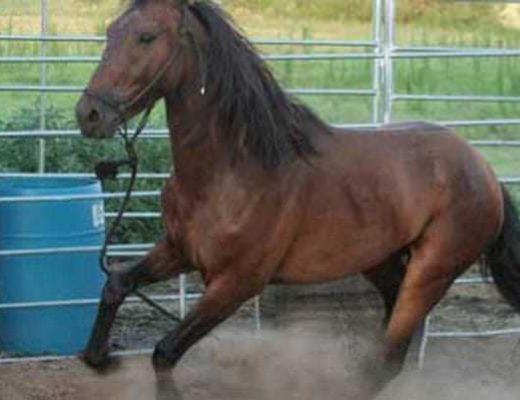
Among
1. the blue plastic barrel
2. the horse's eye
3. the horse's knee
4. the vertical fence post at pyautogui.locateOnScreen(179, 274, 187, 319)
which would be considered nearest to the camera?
the horse's eye

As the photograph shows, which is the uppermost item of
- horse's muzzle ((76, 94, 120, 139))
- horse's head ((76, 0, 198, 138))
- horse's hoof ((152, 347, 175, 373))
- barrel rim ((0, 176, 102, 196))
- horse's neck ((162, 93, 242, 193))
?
horse's head ((76, 0, 198, 138))

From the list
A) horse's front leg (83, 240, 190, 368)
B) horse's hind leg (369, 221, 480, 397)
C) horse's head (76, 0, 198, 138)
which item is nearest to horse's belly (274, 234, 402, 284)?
horse's hind leg (369, 221, 480, 397)

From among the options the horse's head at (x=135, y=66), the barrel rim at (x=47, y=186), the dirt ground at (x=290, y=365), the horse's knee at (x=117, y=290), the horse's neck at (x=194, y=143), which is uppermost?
the horse's head at (x=135, y=66)

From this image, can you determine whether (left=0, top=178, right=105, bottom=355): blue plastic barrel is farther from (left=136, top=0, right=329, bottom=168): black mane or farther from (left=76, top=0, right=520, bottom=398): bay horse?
(left=136, top=0, right=329, bottom=168): black mane

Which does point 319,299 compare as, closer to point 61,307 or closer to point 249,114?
point 61,307

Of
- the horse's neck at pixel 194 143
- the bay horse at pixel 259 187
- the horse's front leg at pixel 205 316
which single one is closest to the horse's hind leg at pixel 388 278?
the bay horse at pixel 259 187

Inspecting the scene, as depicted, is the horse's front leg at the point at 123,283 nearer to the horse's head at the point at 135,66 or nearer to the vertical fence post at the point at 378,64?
the horse's head at the point at 135,66

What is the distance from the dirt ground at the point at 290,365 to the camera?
20.5 feet

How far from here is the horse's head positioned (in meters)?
4.90

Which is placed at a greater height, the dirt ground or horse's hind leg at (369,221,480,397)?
horse's hind leg at (369,221,480,397)

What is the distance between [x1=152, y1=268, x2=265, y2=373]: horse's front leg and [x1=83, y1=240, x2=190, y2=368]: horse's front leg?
215 millimetres

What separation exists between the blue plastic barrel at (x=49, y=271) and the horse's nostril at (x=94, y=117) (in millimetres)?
1639

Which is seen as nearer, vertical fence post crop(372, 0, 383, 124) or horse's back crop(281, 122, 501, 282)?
horse's back crop(281, 122, 501, 282)

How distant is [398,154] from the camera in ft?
18.5
